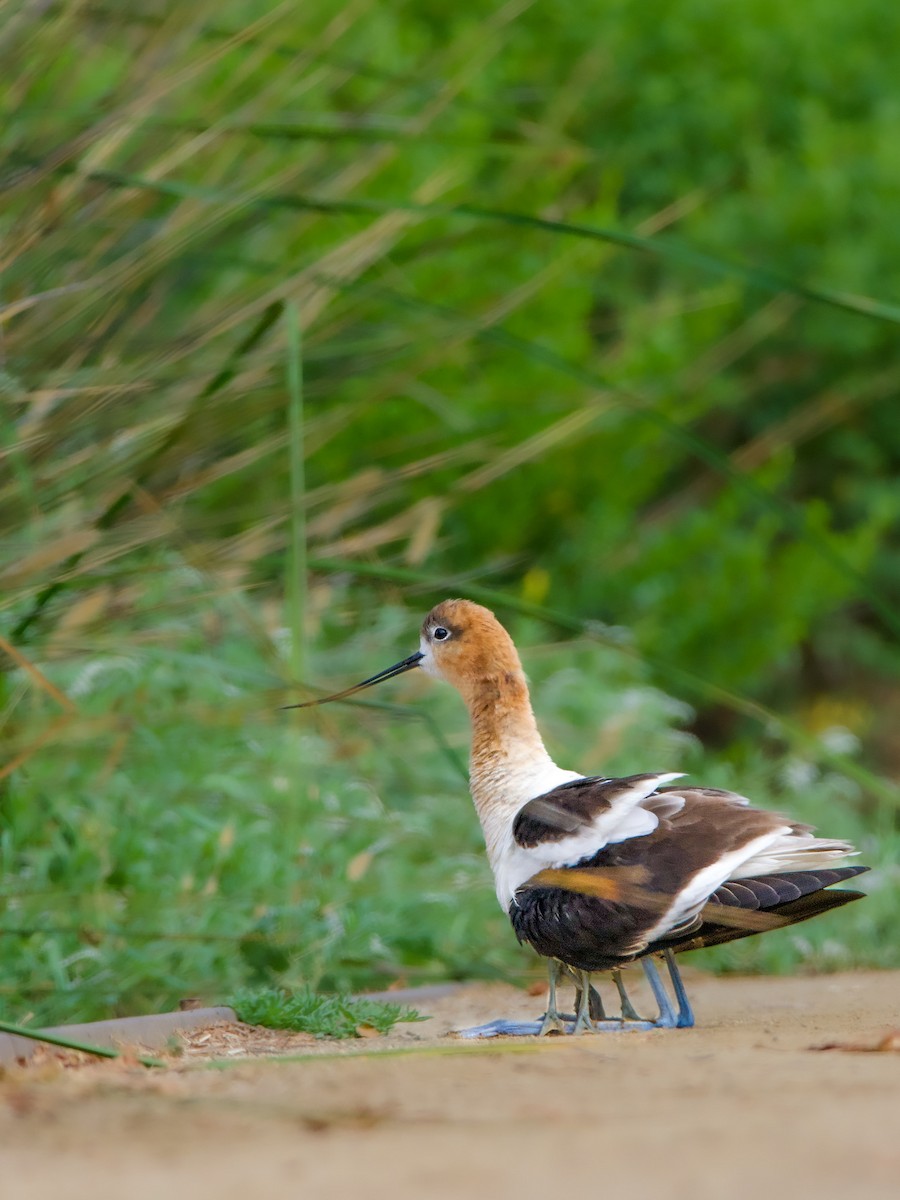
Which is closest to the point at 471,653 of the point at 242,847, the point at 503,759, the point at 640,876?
the point at 503,759

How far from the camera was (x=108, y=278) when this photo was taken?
4301 mm

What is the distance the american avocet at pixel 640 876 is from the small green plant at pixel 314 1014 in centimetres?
22

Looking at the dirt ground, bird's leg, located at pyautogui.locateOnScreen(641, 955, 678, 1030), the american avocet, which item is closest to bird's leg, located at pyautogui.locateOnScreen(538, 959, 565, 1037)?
the american avocet

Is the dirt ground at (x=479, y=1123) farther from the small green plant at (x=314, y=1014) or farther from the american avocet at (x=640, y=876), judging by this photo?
the small green plant at (x=314, y=1014)

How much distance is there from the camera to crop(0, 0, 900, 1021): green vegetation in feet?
13.1

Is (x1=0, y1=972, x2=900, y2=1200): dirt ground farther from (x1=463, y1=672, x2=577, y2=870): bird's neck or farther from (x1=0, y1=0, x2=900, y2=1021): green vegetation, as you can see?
(x1=0, y1=0, x2=900, y2=1021): green vegetation

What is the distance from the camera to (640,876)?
3.48 meters

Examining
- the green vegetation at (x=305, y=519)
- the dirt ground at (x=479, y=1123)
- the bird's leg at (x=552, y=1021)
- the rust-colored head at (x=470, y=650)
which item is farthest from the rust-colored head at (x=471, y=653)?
the dirt ground at (x=479, y=1123)

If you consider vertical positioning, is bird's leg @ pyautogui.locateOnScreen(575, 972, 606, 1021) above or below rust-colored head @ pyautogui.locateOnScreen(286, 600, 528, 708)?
below

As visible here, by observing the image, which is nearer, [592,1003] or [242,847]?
[592,1003]

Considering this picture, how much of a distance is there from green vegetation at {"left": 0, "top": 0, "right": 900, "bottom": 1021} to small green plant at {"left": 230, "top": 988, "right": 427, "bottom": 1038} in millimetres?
369

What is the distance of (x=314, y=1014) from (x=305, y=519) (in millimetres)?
1923

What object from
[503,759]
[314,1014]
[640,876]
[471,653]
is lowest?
[314,1014]

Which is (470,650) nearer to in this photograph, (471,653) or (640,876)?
(471,653)
